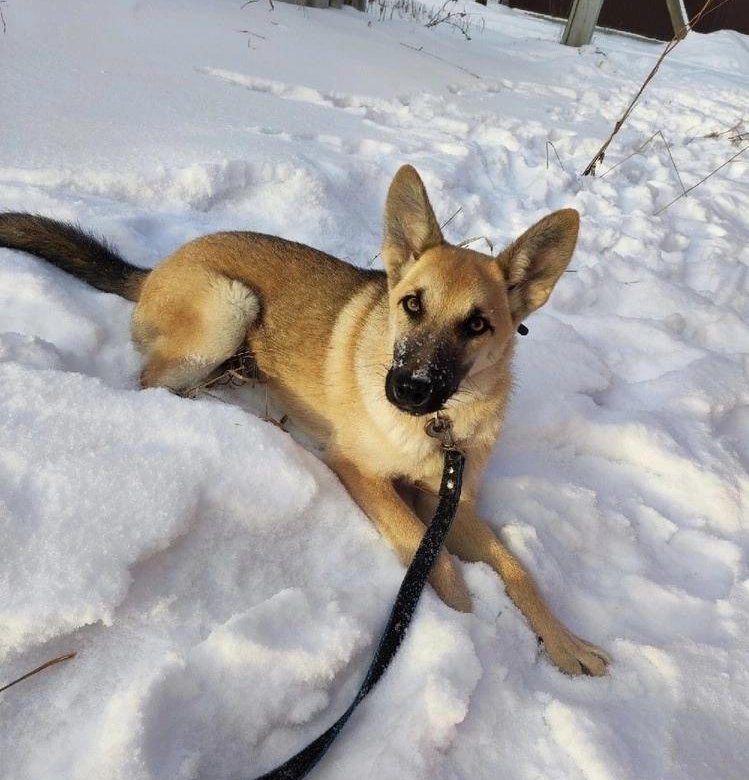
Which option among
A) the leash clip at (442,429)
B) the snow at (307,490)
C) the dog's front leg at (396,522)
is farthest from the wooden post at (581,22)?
the dog's front leg at (396,522)

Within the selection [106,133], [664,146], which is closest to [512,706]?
[106,133]

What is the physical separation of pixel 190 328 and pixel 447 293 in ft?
4.14

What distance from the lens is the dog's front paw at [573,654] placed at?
1.91 m

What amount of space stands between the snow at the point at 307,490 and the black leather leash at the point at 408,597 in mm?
69

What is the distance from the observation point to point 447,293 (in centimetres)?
225

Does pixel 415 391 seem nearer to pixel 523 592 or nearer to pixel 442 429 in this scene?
pixel 442 429

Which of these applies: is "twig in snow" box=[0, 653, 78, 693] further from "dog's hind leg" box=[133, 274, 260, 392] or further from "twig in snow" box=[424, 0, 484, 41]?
"twig in snow" box=[424, 0, 484, 41]

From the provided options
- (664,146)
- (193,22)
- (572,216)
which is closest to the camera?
(572,216)

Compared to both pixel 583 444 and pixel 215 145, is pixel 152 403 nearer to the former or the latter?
pixel 583 444

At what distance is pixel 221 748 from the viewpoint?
4.58 ft

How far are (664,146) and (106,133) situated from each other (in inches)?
247

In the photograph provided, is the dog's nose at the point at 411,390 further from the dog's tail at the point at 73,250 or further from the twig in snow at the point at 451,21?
the twig in snow at the point at 451,21

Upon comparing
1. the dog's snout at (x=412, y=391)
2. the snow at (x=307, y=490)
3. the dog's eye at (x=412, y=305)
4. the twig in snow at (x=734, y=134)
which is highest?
the dog's eye at (x=412, y=305)

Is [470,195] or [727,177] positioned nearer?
[470,195]
